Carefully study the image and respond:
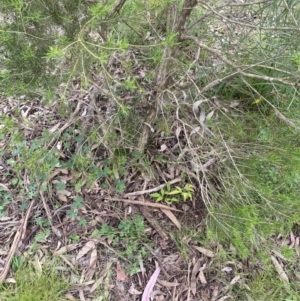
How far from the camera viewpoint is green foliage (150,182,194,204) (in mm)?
1983

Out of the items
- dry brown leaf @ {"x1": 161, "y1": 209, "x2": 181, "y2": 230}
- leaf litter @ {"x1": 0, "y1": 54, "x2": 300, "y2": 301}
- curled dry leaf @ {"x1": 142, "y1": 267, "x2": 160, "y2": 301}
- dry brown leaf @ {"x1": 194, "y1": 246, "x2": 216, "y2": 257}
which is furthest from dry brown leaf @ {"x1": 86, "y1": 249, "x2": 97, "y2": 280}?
dry brown leaf @ {"x1": 194, "y1": 246, "x2": 216, "y2": 257}

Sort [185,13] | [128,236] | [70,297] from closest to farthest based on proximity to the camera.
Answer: [185,13]
[70,297]
[128,236]

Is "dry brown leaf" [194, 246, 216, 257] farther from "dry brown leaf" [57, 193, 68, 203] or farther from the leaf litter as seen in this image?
"dry brown leaf" [57, 193, 68, 203]

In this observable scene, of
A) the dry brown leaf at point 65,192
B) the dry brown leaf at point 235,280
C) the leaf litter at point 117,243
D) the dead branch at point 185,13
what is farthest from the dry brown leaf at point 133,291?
the dead branch at point 185,13

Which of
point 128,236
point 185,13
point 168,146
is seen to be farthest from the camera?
point 168,146

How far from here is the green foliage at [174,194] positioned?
1.98 m

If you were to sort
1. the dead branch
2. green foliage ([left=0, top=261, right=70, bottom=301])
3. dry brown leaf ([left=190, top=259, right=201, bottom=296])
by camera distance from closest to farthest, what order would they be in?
the dead branch < green foliage ([left=0, top=261, right=70, bottom=301]) < dry brown leaf ([left=190, top=259, right=201, bottom=296])

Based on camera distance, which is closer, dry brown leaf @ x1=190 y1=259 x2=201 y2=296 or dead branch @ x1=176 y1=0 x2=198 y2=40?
dead branch @ x1=176 y1=0 x2=198 y2=40

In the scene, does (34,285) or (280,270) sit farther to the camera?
(280,270)

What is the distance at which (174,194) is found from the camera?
79.8 inches

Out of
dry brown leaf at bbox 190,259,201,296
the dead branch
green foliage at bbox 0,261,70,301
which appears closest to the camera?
the dead branch

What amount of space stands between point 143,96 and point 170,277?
92 centimetres

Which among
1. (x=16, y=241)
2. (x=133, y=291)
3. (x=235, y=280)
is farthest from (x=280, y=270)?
(x=16, y=241)

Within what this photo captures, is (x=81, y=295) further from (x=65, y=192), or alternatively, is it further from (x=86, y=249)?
(x=65, y=192)
